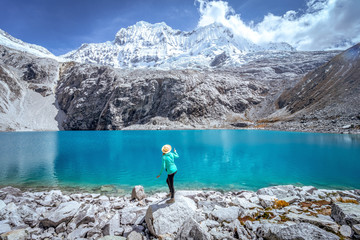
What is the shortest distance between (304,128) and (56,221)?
278 feet

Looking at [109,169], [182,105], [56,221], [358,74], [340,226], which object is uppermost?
[358,74]

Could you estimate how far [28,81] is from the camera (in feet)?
478

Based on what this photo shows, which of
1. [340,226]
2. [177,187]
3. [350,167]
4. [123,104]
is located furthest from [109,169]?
[123,104]

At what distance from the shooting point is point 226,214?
773 cm

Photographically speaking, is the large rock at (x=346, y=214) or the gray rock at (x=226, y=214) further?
the gray rock at (x=226, y=214)

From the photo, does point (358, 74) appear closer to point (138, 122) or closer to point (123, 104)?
point (138, 122)

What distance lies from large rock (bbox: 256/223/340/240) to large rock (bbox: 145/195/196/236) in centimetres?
299

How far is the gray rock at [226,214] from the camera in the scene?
24.5 feet

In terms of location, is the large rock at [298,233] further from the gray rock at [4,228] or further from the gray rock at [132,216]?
the gray rock at [4,228]

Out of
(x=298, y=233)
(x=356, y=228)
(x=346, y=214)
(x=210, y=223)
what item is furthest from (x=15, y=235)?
(x=346, y=214)

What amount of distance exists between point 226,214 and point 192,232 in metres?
2.30

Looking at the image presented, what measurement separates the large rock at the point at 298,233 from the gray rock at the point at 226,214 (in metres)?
1.68

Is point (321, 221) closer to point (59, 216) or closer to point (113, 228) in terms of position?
point (113, 228)

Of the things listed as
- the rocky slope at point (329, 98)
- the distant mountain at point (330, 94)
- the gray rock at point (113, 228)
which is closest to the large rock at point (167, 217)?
the gray rock at point (113, 228)
